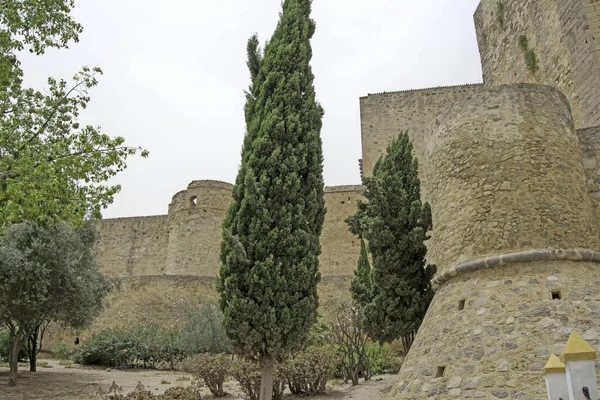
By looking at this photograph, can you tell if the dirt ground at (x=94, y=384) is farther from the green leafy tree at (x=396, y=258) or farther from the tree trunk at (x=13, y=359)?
the green leafy tree at (x=396, y=258)

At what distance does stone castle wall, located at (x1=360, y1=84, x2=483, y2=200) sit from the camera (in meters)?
23.1

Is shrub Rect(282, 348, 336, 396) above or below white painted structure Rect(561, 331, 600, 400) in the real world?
below

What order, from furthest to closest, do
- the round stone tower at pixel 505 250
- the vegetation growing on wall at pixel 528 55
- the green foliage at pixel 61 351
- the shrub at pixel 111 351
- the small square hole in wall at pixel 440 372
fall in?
1. the green foliage at pixel 61 351
2. the shrub at pixel 111 351
3. the vegetation growing on wall at pixel 528 55
4. the small square hole in wall at pixel 440 372
5. the round stone tower at pixel 505 250

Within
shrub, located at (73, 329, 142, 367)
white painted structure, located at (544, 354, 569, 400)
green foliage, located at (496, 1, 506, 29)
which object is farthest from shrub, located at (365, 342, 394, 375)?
white painted structure, located at (544, 354, 569, 400)

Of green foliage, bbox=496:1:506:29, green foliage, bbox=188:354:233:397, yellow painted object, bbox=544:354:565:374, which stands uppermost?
green foliage, bbox=496:1:506:29

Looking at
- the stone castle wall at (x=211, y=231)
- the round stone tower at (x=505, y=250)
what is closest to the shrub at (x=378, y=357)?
the round stone tower at (x=505, y=250)

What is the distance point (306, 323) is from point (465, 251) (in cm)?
321

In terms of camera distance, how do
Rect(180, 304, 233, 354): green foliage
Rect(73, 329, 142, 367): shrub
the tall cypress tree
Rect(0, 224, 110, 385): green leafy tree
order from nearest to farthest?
the tall cypress tree
Rect(0, 224, 110, 385): green leafy tree
Rect(180, 304, 233, 354): green foliage
Rect(73, 329, 142, 367): shrub

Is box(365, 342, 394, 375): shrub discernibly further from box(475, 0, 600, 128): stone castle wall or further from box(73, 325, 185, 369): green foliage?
box(475, 0, 600, 128): stone castle wall

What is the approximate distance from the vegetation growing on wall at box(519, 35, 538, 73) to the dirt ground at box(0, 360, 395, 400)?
27.7 ft

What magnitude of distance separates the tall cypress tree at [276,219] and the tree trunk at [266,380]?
2cm

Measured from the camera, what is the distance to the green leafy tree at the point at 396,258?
437 inches

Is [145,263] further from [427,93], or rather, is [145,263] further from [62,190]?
[62,190]

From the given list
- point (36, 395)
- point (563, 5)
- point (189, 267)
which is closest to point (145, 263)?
point (189, 267)
